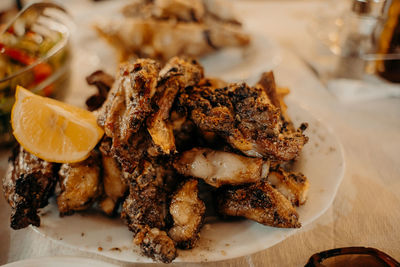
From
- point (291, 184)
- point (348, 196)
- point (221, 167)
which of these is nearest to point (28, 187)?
point (221, 167)

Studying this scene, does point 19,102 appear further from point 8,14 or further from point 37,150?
point 8,14

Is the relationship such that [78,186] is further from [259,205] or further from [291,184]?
[291,184]

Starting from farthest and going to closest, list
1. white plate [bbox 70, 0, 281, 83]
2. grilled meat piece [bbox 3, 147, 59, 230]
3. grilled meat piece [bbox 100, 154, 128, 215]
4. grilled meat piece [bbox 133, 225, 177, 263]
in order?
white plate [bbox 70, 0, 281, 83] → grilled meat piece [bbox 100, 154, 128, 215] → grilled meat piece [bbox 3, 147, 59, 230] → grilled meat piece [bbox 133, 225, 177, 263]

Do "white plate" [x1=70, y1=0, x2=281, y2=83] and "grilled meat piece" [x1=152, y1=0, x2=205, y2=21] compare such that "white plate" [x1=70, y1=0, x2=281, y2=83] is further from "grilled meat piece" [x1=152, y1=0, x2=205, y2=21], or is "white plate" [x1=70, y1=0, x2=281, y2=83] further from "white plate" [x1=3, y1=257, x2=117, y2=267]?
"white plate" [x1=3, y1=257, x2=117, y2=267]

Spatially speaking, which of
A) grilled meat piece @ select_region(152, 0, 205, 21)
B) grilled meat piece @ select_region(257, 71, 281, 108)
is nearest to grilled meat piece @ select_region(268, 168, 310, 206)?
grilled meat piece @ select_region(257, 71, 281, 108)

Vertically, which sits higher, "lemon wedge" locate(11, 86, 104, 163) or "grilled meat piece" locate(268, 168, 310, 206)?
"lemon wedge" locate(11, 86, 104, 163)

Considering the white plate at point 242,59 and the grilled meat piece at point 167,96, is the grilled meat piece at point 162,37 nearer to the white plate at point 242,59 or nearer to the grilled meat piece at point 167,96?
the white plate at point 242,59
